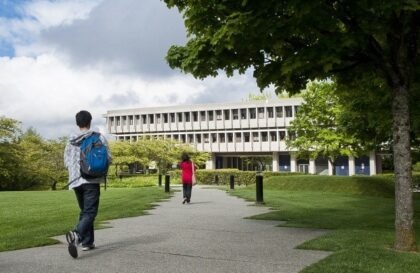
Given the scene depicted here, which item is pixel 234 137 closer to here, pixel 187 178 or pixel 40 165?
pixel 40 165

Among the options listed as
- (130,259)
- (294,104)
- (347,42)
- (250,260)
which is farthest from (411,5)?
(294,104)

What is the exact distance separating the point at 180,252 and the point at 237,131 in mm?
73852

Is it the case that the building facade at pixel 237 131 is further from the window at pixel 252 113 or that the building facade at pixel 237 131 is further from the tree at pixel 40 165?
the tree at pixel 40 165

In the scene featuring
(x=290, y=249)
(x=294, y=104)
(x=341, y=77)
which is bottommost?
(x=290, y=249)

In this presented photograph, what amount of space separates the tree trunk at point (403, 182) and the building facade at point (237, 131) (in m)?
64.1

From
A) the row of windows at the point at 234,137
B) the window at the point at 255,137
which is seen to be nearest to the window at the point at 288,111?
the row of windows at the point at 234,137

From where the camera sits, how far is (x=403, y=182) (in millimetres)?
7258

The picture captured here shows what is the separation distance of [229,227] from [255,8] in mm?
4536

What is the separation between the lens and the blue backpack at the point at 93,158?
6.40 metres

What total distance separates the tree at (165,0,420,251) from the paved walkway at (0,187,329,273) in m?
1.91

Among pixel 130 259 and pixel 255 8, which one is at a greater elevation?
pixel 255 8

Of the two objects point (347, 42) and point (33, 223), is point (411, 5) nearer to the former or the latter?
point (347, 42)

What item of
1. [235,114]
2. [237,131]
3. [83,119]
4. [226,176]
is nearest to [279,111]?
[237,131]

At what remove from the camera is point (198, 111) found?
276 ft
